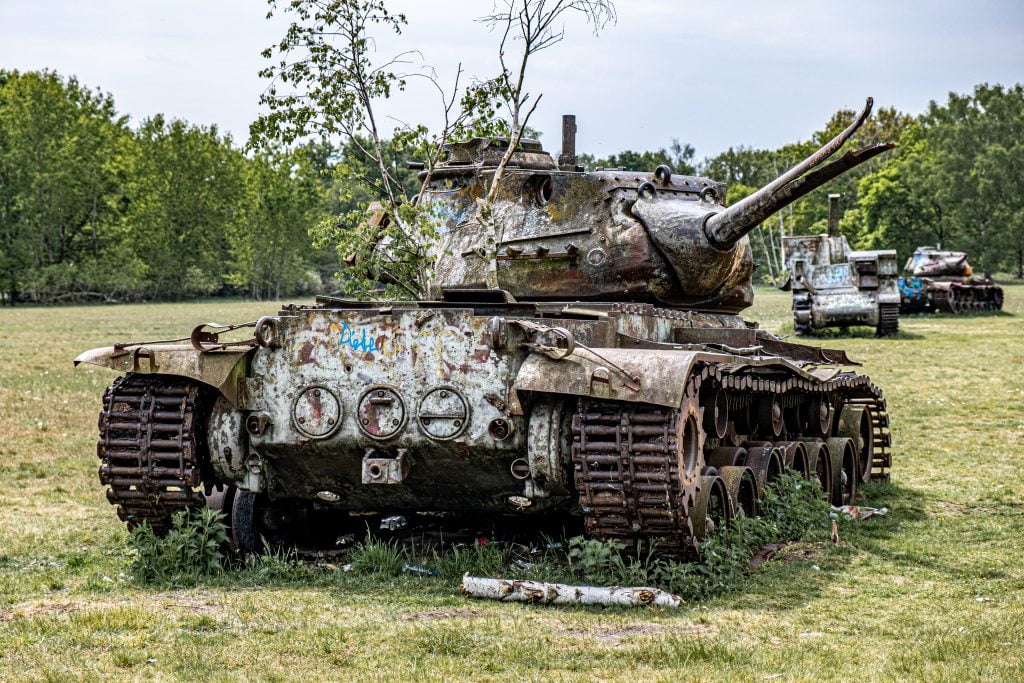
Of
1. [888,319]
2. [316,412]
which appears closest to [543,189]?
[316,412]

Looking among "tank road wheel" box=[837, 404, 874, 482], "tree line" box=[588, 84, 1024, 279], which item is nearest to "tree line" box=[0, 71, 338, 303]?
"tree line" box=[588, 84, 1024, 279]

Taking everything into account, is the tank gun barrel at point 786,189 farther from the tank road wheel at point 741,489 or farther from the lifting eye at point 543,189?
the tank road wheel at point 741,489

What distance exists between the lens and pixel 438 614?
7520 millimetres

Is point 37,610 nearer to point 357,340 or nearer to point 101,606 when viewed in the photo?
point 101,606

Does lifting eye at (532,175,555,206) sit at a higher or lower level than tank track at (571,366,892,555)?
higher

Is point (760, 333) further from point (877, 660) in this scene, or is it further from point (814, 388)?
point (877, 660)

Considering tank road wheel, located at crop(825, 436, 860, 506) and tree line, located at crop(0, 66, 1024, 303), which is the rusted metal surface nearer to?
tank road wheel, located at crop(825, 436, 860, 506)

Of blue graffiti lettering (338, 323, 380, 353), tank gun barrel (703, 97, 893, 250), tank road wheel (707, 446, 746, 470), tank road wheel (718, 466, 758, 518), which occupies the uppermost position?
tank gun barrel (703, 97, 893, 250)

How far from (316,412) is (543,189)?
3.19 metres

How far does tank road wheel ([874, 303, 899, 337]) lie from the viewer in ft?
105

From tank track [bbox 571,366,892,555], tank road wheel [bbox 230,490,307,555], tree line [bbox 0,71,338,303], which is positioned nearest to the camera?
tank track [bbox 571,366,892,555]

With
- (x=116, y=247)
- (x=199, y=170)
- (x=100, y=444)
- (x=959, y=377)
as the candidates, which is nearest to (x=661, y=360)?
(x=100, y=444)

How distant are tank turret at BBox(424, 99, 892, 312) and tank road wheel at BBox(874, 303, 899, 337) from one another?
70.8ft

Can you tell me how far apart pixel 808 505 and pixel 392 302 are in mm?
3707
